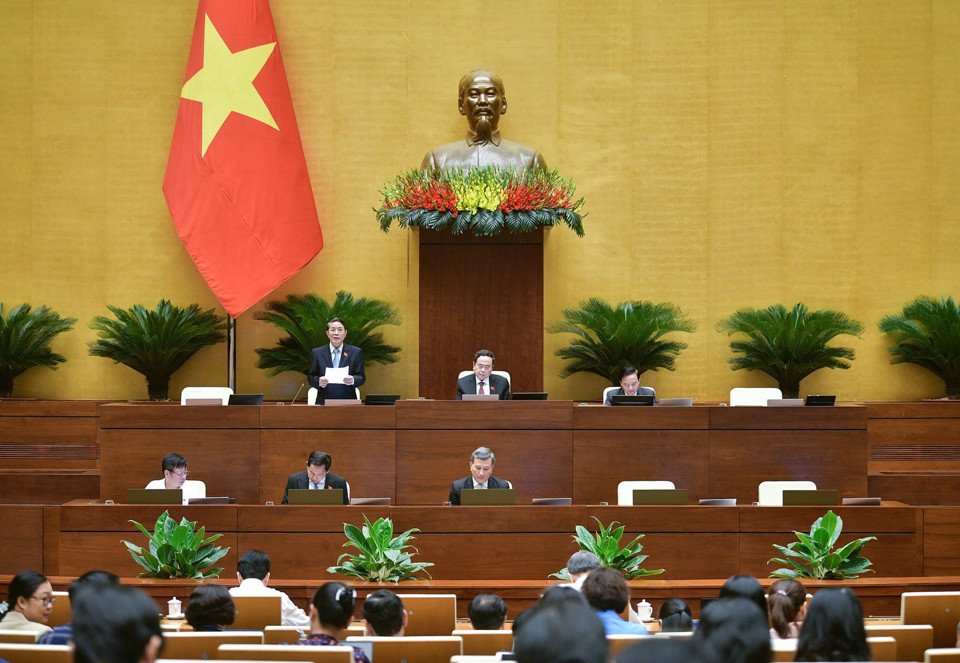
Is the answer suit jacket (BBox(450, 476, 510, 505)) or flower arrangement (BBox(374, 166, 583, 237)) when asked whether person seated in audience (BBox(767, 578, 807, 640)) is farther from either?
flower arrangement (BBox(374, 166, 583, 237))

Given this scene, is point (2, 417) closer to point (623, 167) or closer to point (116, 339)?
point (116, 339)

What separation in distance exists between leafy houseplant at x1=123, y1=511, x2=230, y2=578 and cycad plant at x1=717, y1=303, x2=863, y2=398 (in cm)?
569

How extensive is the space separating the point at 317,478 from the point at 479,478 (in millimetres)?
1123

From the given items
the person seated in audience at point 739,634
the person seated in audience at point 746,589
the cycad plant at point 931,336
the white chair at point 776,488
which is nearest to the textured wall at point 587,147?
the cycad plant at point 931,336

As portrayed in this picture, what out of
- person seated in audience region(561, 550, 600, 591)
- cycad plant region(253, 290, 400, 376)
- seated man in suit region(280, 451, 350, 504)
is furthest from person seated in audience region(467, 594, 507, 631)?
cycad plant region(253, 290, 400, 376)

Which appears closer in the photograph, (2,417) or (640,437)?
(640,437)

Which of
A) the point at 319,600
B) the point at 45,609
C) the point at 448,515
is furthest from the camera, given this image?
the point at 448,515

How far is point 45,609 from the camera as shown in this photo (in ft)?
14.6

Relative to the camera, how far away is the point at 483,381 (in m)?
8.23

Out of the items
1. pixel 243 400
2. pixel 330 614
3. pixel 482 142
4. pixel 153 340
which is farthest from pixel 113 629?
pixel 482 142

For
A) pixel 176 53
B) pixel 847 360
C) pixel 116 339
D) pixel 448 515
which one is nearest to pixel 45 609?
pixel 448 515

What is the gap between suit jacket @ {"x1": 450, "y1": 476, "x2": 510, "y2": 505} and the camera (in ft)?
23.4

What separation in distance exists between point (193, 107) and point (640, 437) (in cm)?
541

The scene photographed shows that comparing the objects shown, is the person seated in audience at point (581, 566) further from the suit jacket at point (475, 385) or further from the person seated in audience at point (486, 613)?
the suit jacket at point (475, 385)
